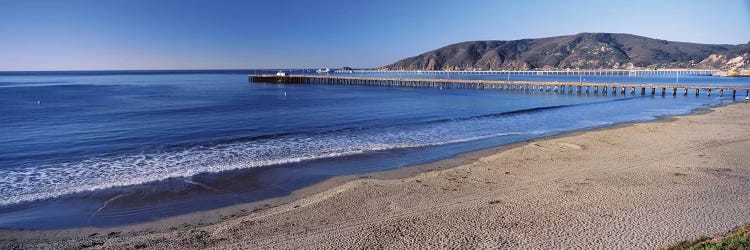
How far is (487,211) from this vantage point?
10656mm

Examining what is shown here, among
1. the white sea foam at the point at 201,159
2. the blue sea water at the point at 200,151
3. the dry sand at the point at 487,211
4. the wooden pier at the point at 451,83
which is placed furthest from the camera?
the wooden pier at the point at 451,83

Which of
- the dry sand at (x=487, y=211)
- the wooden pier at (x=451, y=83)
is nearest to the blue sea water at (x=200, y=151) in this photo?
the dry sand at (x=487, y=211)

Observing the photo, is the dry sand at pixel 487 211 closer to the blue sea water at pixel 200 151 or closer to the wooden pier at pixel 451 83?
the blue sea water at pixel 200 151

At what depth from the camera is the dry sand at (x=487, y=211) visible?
355 inches

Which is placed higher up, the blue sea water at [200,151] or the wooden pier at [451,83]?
the wooden pier at [451,83]

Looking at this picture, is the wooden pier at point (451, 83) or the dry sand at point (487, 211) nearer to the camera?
the dry sand at point (487, 211)

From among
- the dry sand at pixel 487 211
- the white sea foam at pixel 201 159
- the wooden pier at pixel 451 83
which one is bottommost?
the dry sand at pixel 487 211

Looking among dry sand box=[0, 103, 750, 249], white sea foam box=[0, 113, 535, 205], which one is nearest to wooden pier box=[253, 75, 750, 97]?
white sea foam box=[0, 113, 535, 205]

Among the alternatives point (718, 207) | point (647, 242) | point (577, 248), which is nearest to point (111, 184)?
point (577, 248)

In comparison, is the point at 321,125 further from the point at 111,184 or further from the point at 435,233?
the point at 435,233

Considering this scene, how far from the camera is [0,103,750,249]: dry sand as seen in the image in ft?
29.6

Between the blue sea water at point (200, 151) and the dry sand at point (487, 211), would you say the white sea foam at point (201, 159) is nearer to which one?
the blue sea water at point (200, 151)

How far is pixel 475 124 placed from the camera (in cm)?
2966

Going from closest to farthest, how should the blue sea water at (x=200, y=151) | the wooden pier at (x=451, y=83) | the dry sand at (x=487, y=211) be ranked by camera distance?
the dry sand at (x=487, y=211) → the blue sea water at (x=200, y=151) → the wooden pier at (x=451, y=83)
